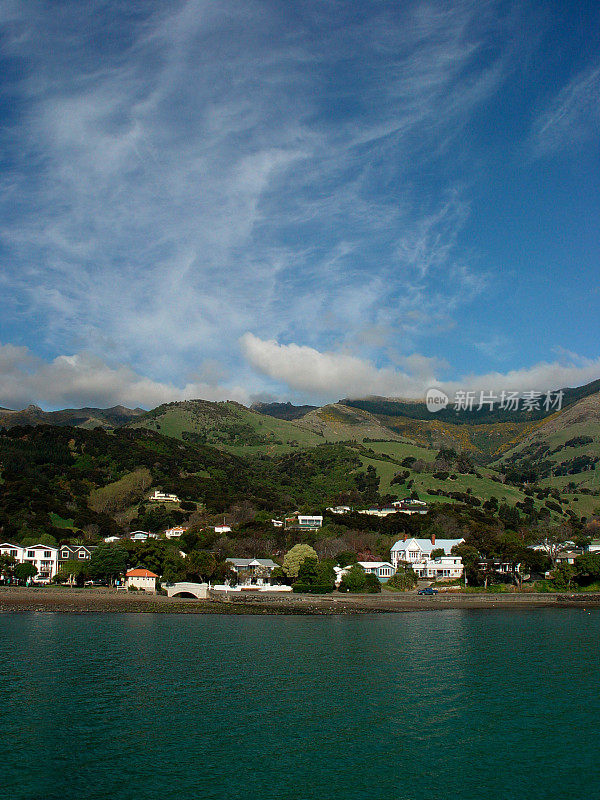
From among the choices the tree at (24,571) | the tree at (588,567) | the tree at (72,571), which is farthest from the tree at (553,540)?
the tree at (24,571)

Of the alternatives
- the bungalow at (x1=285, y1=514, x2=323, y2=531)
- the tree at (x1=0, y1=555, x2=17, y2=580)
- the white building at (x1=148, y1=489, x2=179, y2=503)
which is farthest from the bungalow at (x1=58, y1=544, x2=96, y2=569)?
the white building at (x1=148, y1=489, x2=179, y2=503)

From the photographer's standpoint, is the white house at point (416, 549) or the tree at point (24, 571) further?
the white house at point (416, 549)

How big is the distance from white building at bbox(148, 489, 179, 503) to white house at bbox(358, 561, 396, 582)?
5805 cm

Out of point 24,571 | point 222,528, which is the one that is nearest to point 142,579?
point 24,571

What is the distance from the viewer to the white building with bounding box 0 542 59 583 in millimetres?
89000

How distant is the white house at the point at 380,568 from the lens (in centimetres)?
8862

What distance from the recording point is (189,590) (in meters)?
75.4

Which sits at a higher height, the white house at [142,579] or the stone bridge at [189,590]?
the white house at [142,579]

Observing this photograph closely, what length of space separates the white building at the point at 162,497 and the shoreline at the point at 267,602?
56476 mm

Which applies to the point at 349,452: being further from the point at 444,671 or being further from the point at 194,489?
the point at 444,671

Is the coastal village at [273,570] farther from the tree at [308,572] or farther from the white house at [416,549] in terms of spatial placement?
the tree at [308,572]

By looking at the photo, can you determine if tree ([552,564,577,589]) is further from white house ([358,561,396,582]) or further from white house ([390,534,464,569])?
white house ([358,561,396,582])

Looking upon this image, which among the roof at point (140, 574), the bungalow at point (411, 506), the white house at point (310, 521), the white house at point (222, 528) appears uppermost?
the bungalow at point (411, 506)

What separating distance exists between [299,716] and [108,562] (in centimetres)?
5933
